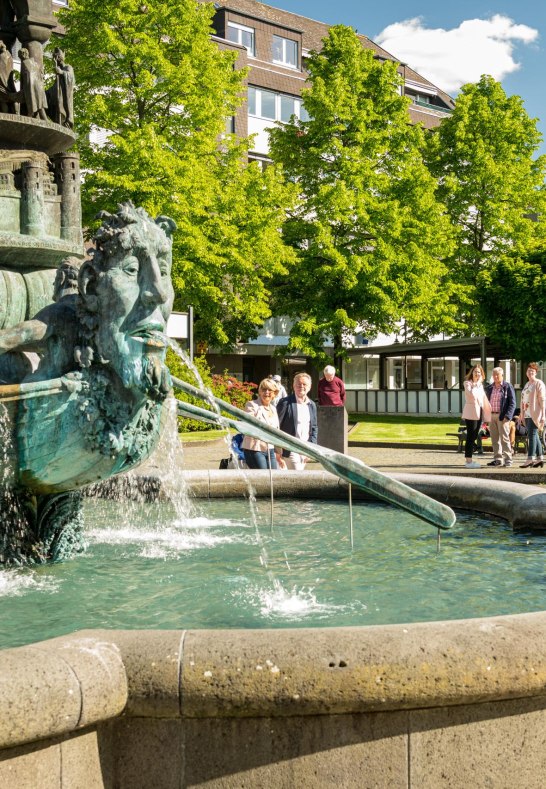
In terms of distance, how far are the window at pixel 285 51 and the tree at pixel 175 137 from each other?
789 inches

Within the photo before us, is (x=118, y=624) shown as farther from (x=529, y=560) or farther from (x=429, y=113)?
(x=429, y=113)

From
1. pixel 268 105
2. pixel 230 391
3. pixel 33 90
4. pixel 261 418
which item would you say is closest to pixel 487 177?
pixel 268 105

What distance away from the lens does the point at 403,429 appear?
30.0m

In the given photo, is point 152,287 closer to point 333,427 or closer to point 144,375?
point 144,375

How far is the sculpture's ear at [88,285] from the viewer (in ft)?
18.0

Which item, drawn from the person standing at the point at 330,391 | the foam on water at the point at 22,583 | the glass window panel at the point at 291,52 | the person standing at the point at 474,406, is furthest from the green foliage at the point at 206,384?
the glass window panel at the point at 291,52

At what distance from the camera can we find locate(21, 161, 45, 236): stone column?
326 inches

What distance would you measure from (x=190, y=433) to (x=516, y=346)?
15.3 meters

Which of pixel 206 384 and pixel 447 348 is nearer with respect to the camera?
pixel 206 384

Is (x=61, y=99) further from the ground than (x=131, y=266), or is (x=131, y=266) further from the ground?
(x=61, y=99)

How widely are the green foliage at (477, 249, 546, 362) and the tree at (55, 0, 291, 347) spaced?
30.1 ft

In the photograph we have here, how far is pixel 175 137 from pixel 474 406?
670 inches

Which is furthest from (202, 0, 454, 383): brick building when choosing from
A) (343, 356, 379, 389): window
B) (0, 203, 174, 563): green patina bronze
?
(0, 203, 174, 563): green patina bronze

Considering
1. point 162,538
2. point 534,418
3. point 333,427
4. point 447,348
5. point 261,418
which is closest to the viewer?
point 162,538
